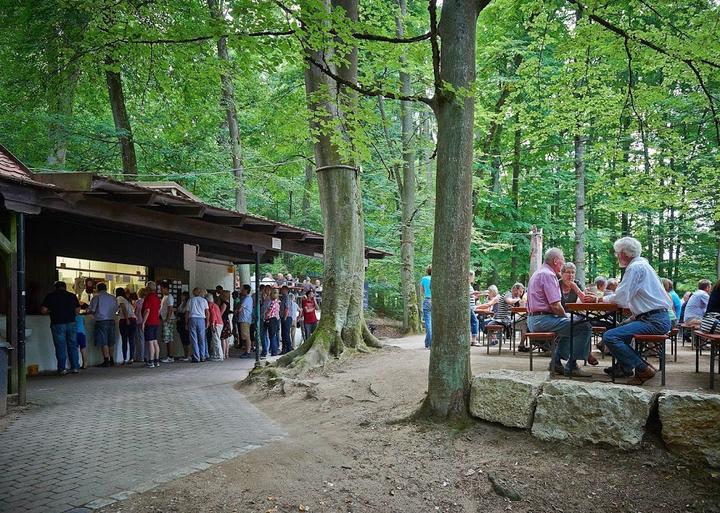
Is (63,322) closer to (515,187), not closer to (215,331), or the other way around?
(215,331)

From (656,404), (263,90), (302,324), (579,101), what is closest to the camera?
(656,404)

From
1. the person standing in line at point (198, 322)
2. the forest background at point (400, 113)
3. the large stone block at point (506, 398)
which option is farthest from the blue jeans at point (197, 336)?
the large stone block at point (506, 398)

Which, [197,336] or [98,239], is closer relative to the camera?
[98,239]

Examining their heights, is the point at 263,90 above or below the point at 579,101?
above

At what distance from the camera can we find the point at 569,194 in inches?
1008

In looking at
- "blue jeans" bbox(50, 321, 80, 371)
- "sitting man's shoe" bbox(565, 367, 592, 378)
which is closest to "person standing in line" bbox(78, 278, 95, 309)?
"blue jeans" bbox(50, 321, 80, 371)

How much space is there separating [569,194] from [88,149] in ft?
64.3

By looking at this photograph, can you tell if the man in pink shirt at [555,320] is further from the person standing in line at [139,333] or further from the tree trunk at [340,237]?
the person standing in line at [139,333]

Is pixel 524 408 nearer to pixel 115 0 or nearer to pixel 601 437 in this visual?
pixel 601 437

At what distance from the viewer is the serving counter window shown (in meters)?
12.2

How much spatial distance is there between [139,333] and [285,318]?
3529mm

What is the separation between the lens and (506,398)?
5.35 meters

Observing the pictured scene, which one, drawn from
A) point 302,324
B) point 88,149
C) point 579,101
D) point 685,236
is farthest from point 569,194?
point 88,149

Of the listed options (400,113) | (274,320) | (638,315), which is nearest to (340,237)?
(400,113)
